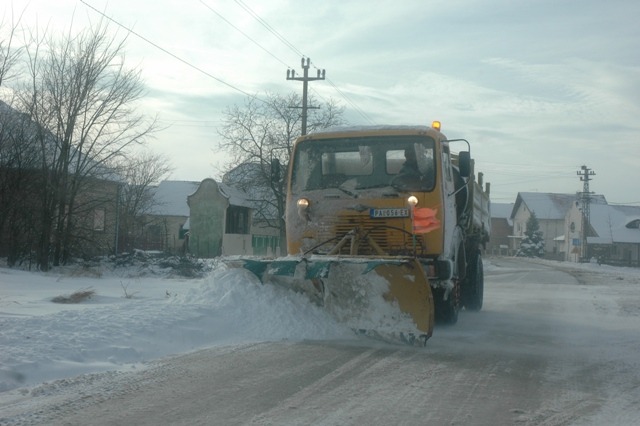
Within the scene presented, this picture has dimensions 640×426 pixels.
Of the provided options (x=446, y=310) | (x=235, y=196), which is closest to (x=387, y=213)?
(x=446, y=310)

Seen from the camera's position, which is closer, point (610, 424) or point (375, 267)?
point (610, 424)

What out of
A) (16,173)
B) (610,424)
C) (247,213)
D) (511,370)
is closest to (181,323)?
(511,370)

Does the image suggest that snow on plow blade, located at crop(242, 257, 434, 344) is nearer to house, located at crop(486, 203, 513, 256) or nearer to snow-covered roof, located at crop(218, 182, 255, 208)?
snow-covered roof, located at crop(218, 182, 255, 208)

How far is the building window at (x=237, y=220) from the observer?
4609cm

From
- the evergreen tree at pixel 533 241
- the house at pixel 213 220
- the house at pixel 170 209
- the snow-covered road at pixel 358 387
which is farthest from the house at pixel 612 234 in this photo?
the snow-covered road at pixel 358 387

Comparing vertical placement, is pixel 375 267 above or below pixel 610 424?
above

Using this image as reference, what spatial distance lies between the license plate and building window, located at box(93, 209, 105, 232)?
1872 cm

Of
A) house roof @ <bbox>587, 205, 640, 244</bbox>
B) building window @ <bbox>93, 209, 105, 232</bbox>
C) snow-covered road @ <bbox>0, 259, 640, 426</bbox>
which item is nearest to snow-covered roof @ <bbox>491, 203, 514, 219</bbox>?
house roof @ <bbox>587, 205, 640, 244</bbox>

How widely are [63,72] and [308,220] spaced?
15.7 metres

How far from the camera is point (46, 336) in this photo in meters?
7.96

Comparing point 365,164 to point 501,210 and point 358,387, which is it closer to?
point 358,387

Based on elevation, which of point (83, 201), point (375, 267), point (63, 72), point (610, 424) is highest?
point (63, 72)

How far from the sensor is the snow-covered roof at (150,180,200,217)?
66031 mm

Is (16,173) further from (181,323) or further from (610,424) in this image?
(610,424)
